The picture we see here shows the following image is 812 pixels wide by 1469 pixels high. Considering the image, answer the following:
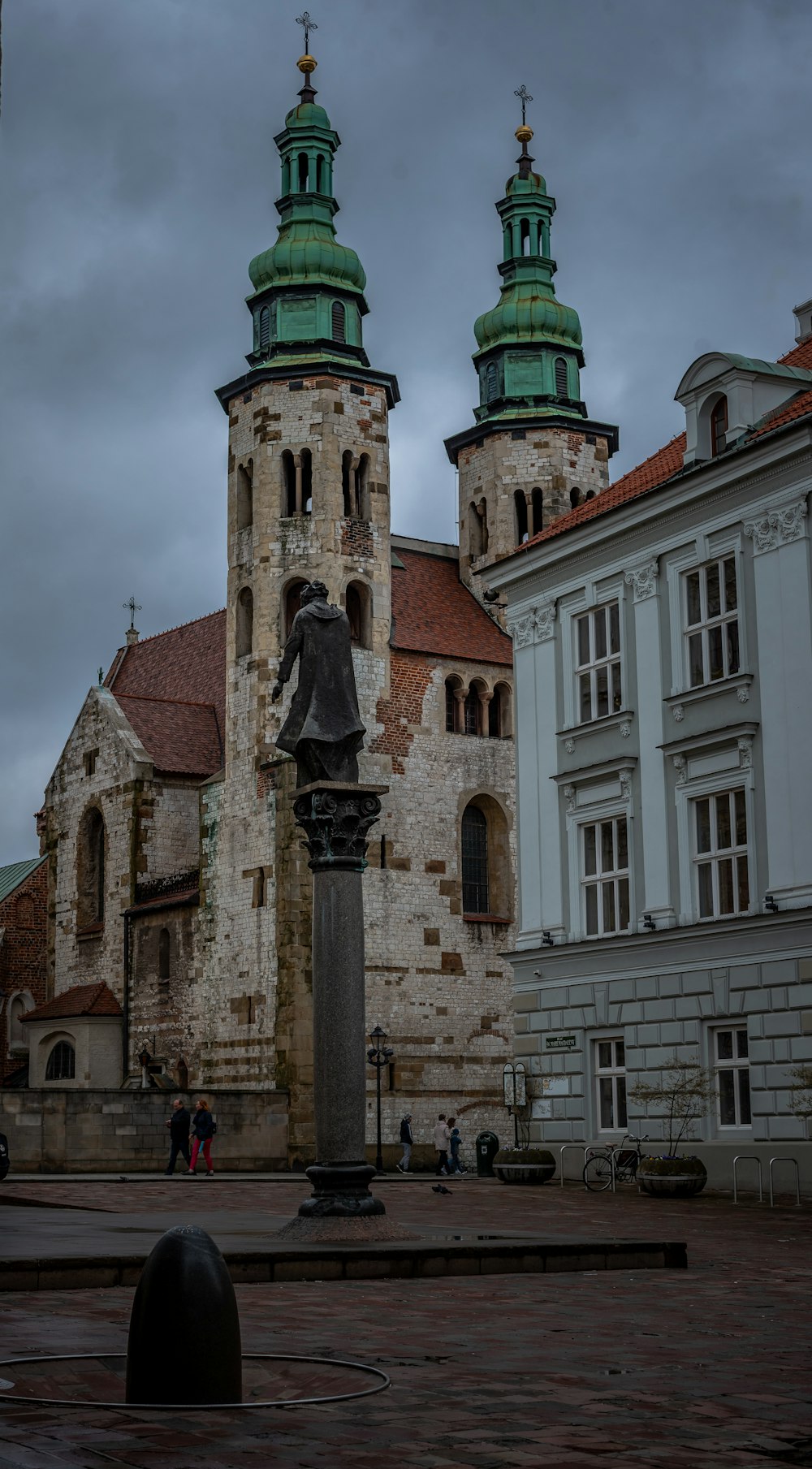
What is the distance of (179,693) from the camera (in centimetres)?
6150

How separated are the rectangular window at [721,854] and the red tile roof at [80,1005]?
28211 mm

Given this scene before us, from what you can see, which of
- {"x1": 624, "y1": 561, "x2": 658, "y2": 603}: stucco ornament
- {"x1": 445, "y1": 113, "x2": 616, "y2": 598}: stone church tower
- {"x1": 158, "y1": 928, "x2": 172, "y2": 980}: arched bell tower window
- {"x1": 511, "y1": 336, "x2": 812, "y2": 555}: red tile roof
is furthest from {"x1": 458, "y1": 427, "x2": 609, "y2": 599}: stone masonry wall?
{"x1": 624, "y1": 561, "x2": 658, "y2": 603}: stucco ornament

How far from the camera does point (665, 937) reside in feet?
91.4

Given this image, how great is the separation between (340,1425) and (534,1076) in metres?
24.4

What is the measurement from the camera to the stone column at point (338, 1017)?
1478 cm

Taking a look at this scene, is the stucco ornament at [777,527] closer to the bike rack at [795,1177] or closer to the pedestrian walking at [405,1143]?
the bike rack at [795,1177]

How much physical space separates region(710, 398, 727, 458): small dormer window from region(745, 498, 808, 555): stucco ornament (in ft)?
6.69

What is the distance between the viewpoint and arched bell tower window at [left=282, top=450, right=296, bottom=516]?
4891 centimetres

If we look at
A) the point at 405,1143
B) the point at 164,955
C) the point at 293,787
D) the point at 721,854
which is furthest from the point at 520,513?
the point at 721,854

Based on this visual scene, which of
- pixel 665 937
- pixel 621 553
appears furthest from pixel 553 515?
pixel 665 937

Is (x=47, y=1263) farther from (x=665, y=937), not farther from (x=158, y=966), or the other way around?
(x=158, y=966)

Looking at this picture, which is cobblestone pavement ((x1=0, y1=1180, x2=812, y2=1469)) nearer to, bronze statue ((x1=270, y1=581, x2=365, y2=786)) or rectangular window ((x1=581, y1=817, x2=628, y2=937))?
bronze statue ((x1=270, y1=581, x2=365, y2=786))

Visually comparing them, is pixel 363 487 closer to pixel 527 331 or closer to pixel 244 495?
pixel 244 495

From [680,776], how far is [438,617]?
24525 millimetres
